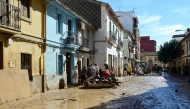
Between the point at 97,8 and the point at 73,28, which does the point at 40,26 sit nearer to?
the point at 73,28

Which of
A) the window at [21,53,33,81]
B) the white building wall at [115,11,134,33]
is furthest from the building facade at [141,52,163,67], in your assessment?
the window at [21,53,33,81]

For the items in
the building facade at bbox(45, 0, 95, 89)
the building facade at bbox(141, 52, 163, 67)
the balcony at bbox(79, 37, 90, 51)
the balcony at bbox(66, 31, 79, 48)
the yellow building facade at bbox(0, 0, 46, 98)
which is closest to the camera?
the yellow building facade at bbox(0, 0, 46, 98)

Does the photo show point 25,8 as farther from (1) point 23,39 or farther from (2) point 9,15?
(2) point 9,15

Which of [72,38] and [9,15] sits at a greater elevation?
[9,15]

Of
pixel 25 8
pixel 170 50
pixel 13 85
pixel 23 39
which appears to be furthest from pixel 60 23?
pixel 170 50

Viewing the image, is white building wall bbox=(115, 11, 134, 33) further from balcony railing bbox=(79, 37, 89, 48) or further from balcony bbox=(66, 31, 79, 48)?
balcony bbox=(66, 31, 79, 48)

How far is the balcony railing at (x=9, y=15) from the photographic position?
10.3 metres

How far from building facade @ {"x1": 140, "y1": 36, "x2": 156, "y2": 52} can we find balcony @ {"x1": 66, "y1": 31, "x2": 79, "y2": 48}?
3090 inches

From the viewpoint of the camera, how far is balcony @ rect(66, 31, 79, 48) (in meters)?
18.3

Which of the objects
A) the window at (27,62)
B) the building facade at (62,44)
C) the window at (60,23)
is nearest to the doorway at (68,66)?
the building facade at (62,44)

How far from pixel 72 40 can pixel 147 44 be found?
8232cm

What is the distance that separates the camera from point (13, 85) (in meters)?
10.5

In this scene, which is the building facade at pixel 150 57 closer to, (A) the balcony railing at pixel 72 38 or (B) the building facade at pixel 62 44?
(B) the building facade at pixel 62 44

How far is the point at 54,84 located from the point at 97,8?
41.5 feet
